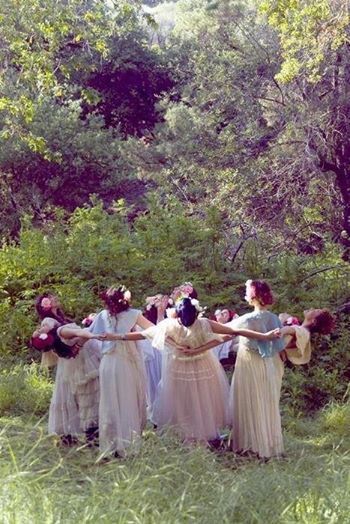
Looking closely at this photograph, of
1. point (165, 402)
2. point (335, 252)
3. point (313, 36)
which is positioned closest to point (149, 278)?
point (335, 252)

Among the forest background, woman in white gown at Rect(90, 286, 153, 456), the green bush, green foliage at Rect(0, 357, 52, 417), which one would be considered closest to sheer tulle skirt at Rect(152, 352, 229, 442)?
woman in white gown at Rect(90, 286, 153, 456)

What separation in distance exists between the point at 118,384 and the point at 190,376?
0.66 meters

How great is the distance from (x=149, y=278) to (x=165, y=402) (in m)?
5.90

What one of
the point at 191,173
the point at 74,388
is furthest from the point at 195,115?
the point at 74,388

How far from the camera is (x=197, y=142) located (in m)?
18.2

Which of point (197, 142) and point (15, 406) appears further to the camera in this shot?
point (197, 142)

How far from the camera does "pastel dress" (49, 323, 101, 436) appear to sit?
309 inches

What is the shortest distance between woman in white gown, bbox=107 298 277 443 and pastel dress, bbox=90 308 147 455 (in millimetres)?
159

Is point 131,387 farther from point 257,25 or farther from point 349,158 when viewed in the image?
point 257,25

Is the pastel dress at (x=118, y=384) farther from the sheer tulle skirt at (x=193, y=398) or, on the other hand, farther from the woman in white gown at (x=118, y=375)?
the sheer tulle skirt at (x=193, y=398)

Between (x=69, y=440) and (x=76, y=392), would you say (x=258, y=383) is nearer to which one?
(x=76, y=392)

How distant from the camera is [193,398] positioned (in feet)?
25.1

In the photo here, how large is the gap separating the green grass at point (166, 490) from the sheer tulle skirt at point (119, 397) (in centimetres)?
55

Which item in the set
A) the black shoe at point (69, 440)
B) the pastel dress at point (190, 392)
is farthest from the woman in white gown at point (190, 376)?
the black shoe at point (69, 440)
